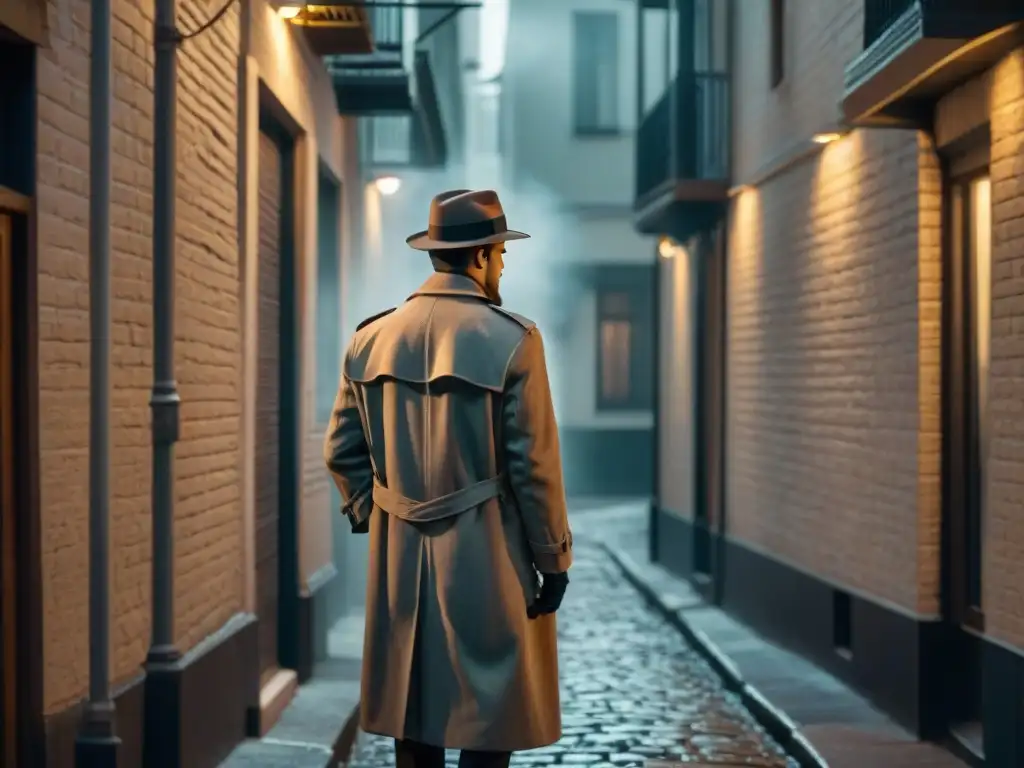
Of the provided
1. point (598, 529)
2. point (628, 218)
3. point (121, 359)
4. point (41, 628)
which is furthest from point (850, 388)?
point (628, 218)

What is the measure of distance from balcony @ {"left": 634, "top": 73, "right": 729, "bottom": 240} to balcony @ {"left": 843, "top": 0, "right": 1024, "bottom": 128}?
18.5 feet

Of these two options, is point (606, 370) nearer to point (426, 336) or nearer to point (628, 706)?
point (628, 706)

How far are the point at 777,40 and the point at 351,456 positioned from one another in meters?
8.20

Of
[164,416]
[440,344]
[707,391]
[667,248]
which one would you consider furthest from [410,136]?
[440,344]

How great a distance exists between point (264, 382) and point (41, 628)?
4.22 metres

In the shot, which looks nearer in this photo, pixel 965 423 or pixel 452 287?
pixel 452 287

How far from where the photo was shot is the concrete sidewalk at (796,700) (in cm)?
800

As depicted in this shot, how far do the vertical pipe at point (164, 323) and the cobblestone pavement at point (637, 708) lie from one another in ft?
6.85

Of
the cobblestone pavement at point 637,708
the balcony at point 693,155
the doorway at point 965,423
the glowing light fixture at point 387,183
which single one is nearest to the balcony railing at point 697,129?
the balcony at point 693,155

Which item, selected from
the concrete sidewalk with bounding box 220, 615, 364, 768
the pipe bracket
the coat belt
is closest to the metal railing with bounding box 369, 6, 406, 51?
the concrete sidewalk with bounding box 220, 615, 364, 768

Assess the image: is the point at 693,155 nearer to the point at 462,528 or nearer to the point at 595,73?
the point at 462,528

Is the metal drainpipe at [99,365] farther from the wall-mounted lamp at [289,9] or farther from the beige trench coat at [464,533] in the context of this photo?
the wall-mounted lamp at [289,9]

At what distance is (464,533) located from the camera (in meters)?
5.20

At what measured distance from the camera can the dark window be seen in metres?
28.1
